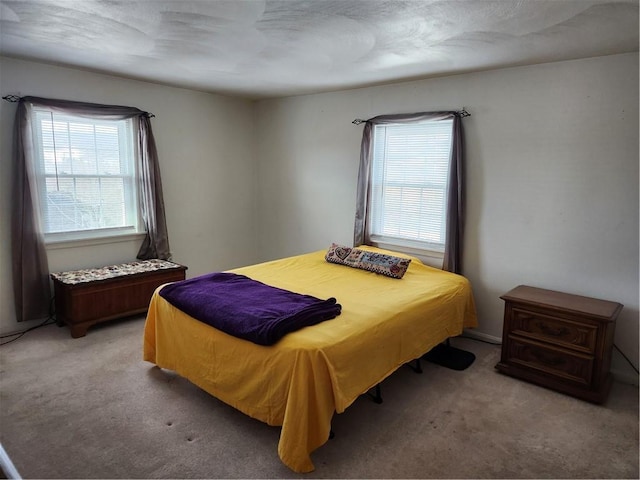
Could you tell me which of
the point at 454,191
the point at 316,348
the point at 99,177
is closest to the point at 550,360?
the point at 454,191

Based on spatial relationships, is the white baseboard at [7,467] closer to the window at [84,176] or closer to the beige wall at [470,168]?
the beige wall at [470,168]

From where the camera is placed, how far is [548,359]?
275 centimetres

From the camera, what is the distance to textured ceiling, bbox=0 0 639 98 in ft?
6.90

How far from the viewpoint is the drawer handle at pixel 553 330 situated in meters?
2.67

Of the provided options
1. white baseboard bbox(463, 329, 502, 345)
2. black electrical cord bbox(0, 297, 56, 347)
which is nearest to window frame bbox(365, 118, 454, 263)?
white baseboard bbox(463, 329, 502, 345)

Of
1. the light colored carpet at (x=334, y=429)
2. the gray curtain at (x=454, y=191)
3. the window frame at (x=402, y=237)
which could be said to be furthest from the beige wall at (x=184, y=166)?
the gray curtain at (x=454, y=191)

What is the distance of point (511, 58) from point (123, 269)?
3.69 m

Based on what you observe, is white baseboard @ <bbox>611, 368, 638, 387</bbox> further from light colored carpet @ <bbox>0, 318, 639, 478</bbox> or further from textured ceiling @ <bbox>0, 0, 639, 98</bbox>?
textured ceiling @ <bbox>0, 0, 639, 98</bbox>

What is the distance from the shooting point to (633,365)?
9.30 feet

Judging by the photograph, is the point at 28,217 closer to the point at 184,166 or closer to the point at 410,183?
the point at 184,166

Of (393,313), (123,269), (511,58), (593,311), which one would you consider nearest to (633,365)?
(593,311)

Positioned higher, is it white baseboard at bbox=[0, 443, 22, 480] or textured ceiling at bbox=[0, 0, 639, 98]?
textured ceiling at bbox=[0, 0, 639, 98]

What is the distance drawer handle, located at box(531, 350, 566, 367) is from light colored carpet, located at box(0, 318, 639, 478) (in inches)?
7.9

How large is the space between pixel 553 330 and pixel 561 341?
0.08m
